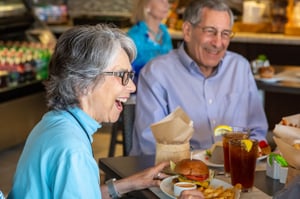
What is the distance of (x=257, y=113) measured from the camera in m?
3.08

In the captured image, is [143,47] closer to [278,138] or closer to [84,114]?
[278,138]

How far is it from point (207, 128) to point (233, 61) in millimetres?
419

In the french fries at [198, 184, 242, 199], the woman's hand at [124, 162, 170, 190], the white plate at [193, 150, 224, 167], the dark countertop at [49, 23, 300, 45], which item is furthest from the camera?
the dark countertop at [49, 23, 300, 45]

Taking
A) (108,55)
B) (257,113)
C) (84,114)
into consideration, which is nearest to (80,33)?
(108,55)

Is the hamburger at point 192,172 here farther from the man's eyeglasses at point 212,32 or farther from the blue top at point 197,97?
the man's eyeglasses at point 212,32

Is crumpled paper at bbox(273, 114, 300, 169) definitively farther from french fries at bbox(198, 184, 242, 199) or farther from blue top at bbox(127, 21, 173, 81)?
blue top at bbox(127, 21, 173, 81)

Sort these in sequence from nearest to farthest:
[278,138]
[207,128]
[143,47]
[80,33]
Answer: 1. [80,33]
2. [278,138]
3. [207,128]
4. [143,47]

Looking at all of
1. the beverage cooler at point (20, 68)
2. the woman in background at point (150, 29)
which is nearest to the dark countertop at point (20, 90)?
the beverage cooler at point (20, 68)

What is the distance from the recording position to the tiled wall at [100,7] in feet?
22.3

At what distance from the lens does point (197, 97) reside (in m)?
3.00

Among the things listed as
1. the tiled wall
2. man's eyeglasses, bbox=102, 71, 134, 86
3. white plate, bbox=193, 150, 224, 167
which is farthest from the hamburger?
the tiled wall

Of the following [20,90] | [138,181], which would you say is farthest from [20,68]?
[138,181]

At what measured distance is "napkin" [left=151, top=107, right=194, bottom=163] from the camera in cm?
231

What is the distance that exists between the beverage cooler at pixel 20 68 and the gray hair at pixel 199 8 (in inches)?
94.6
